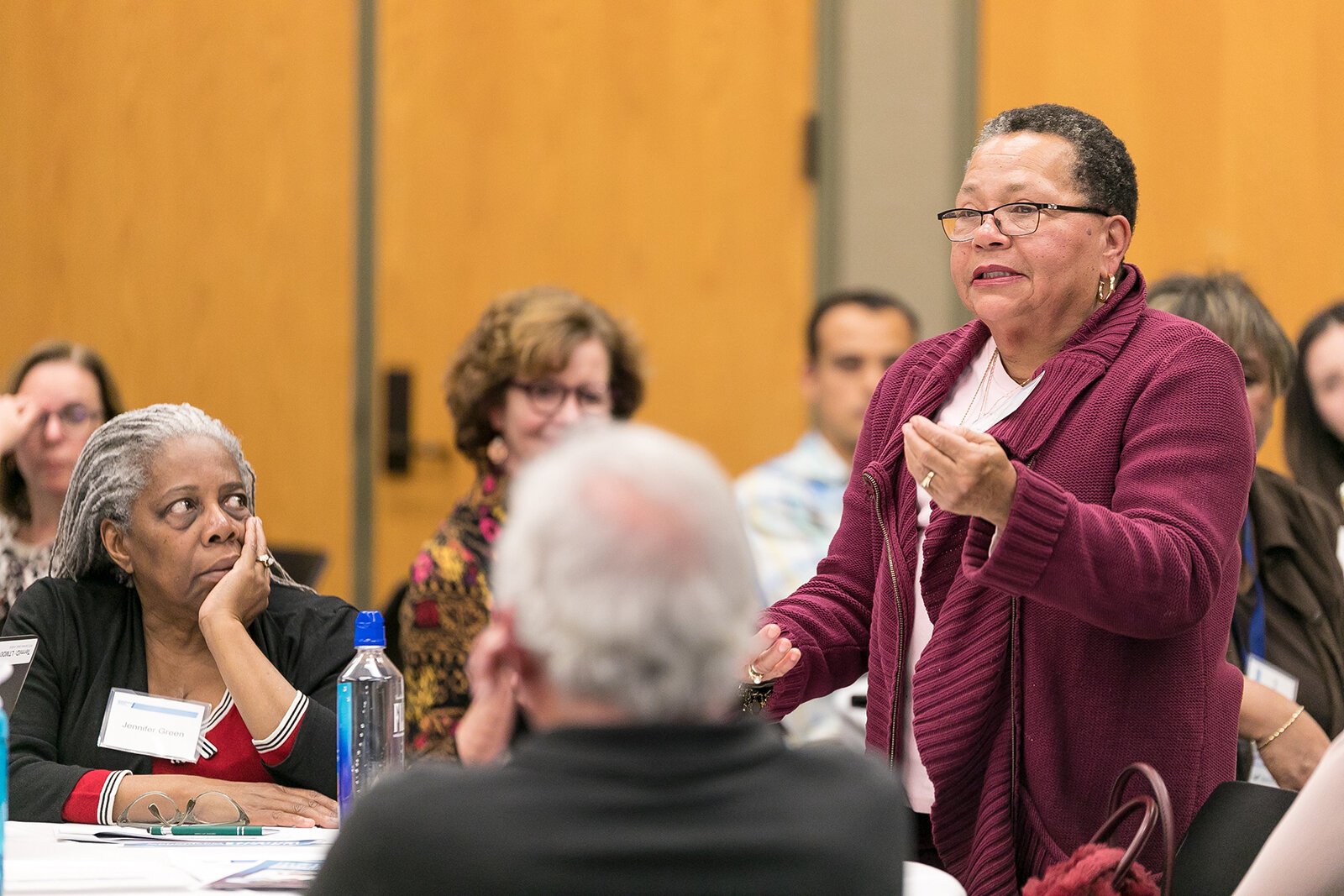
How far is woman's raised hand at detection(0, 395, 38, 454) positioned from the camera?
11.4 ft

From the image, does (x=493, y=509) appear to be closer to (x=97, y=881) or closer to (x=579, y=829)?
(x=97, y=881)

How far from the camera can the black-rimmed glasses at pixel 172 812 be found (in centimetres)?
219

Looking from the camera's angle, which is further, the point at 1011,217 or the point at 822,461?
the point at 822,461

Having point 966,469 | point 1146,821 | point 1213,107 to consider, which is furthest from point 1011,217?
point 1213,107

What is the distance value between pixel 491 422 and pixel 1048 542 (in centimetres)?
198

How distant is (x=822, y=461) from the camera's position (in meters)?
4.59

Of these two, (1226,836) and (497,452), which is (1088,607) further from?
(497,452)

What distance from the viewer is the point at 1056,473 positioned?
2025mm

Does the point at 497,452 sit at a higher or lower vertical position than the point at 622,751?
lower

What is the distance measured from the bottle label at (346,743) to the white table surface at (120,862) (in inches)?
2.9

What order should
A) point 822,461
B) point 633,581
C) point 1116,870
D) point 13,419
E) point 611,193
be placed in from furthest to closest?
point 611,193 → point 822,461 → point 13,419 → point 1116,870 → point 633,581

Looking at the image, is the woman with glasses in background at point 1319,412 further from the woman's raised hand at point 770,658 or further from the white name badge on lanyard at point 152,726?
the white name badge on lanyard at point 152,726

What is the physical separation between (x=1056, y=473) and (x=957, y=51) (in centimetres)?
368

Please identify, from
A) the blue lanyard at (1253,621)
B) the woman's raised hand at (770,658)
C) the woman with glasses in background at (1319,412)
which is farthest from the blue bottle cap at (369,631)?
the woman with glasses in background at (1319,412)
